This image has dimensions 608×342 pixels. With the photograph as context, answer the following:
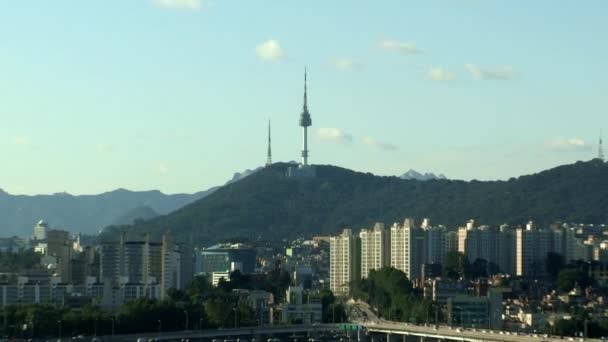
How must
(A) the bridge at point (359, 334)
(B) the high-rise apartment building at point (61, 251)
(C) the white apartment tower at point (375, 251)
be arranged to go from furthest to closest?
(C) the white apartment tower at point (375, 251) < (B) the high-rise apartment building at point (61, 251) < (A) the bridge at point (359, 334)

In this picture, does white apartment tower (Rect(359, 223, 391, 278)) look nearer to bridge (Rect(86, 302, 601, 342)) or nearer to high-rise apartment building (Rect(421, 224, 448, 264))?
high-rise apartment building (Rect(421, 224, 448, 264))

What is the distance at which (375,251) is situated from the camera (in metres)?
126

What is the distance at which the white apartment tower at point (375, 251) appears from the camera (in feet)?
407

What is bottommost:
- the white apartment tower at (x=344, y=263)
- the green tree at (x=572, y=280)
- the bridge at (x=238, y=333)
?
the bridge at (x=238, y=333)

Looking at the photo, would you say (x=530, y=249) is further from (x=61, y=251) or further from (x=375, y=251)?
(x=61, y=251)

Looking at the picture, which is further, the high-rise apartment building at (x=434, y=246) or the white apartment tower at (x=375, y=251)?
the white apartment tower at (x=375, y=251)

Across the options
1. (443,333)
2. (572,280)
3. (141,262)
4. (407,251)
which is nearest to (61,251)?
(141,262)

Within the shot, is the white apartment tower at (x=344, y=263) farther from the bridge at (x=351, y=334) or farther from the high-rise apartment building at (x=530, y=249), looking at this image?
the bridge at (x=351, y=334)

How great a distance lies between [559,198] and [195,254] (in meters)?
39.0

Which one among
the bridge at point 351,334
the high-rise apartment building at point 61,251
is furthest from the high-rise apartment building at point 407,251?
the bridge at point 351,334

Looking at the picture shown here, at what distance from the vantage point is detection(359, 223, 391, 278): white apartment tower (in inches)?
4887

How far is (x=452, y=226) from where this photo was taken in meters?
167

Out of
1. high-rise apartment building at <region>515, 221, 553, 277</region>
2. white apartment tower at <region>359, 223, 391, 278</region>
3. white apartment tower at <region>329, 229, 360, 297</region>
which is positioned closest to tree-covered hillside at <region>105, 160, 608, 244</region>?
white apartment tower at <region>329, 229, 360, 297</region>

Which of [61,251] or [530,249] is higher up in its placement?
[530,249]
